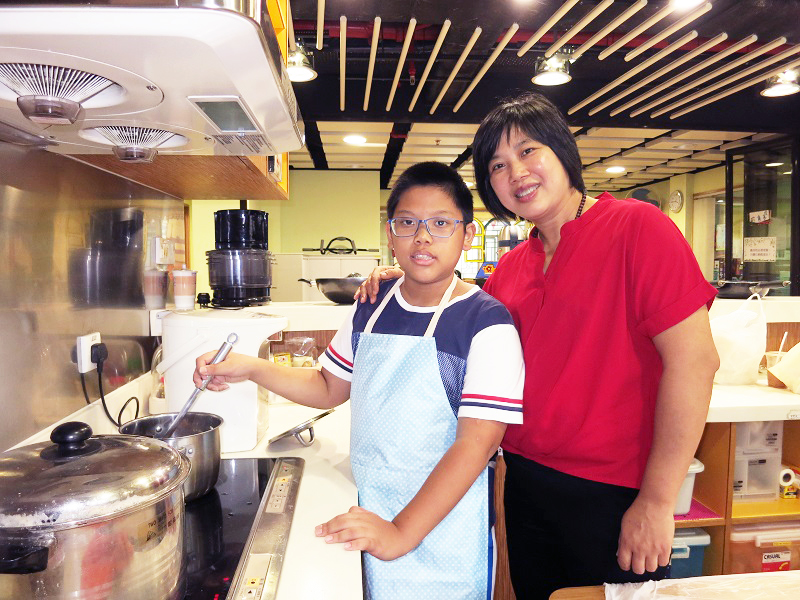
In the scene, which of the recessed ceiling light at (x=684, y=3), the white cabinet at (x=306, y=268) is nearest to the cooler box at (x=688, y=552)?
the recessed ceiling light at (x=684, y=3)

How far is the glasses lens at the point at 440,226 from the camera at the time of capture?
1064 millimetres

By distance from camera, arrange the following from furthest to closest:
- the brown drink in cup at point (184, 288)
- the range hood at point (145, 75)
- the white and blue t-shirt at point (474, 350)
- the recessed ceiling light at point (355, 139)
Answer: the recessed ceiling light at point (355, 139) → the brown drink in cup at point (184, 288) → the white and blue t-shirt at point (474, 350) → the range hood at point (145, 75)

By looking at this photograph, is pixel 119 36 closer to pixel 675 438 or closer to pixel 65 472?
pixel 65 472

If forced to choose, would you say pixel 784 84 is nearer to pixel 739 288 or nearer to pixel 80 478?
pixel 739 288

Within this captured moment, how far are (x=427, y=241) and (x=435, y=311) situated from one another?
0.14 metres

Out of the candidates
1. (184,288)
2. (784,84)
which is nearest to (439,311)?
(184,288)

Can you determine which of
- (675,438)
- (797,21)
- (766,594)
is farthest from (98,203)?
(797,21)

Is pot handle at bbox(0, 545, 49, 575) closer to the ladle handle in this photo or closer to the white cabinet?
the ladle handle

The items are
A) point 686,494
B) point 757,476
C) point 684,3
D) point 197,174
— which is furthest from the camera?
point 684,3

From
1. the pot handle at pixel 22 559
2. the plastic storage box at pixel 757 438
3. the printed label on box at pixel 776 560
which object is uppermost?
the pot handle at pixel 22 559

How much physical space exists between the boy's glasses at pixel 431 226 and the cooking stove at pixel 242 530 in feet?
1.87

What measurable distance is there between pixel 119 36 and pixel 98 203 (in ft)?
3.02

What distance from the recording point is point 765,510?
1.95 metres

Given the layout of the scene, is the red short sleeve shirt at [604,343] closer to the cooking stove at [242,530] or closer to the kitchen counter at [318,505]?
the kitchen counter at [318,505]
